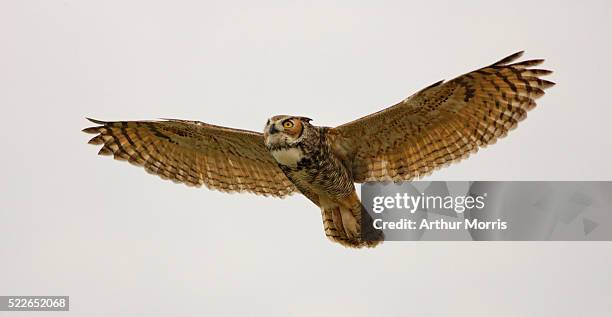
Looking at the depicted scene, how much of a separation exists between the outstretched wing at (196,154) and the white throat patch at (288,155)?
1.05 meters

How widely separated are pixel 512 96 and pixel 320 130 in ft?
7.35

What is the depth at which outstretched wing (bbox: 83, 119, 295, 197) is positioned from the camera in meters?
16.8

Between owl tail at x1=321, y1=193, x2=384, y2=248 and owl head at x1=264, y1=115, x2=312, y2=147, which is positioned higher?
owl head at x1=264, y1=115, x2=312, y2=147

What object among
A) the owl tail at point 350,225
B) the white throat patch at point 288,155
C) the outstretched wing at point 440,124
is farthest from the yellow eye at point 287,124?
the owl tail at point 350,225

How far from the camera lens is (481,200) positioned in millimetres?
17375

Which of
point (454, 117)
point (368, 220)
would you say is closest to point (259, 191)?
point (368, 220)

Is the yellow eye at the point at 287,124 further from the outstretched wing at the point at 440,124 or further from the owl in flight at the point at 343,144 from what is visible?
the outstretched wing at the point at 440,124

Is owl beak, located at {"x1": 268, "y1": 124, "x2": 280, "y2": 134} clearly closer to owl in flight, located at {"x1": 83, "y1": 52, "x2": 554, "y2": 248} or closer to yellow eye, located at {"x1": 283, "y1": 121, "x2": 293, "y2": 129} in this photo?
owl in flight, located at {"x1": 83, "y1": 52, "x2": 554, "y2": 248}

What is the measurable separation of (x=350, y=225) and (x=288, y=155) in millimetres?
1610

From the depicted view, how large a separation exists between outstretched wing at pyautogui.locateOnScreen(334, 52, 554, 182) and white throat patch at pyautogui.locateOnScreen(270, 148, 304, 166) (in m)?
0.80

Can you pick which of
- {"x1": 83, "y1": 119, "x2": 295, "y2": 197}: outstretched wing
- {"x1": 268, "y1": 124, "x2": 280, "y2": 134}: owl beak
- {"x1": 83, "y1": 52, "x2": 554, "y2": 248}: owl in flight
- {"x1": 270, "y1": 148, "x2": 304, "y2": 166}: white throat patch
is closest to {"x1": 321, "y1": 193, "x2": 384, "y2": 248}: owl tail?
{"x1": 83, "y1": 52, "x2": 554, "y2": 248}: owl in flight

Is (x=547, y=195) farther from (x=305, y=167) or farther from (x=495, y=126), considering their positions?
(x=305, y=167)

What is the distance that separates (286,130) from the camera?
1537 centimetres

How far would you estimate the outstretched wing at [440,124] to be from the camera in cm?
1566
